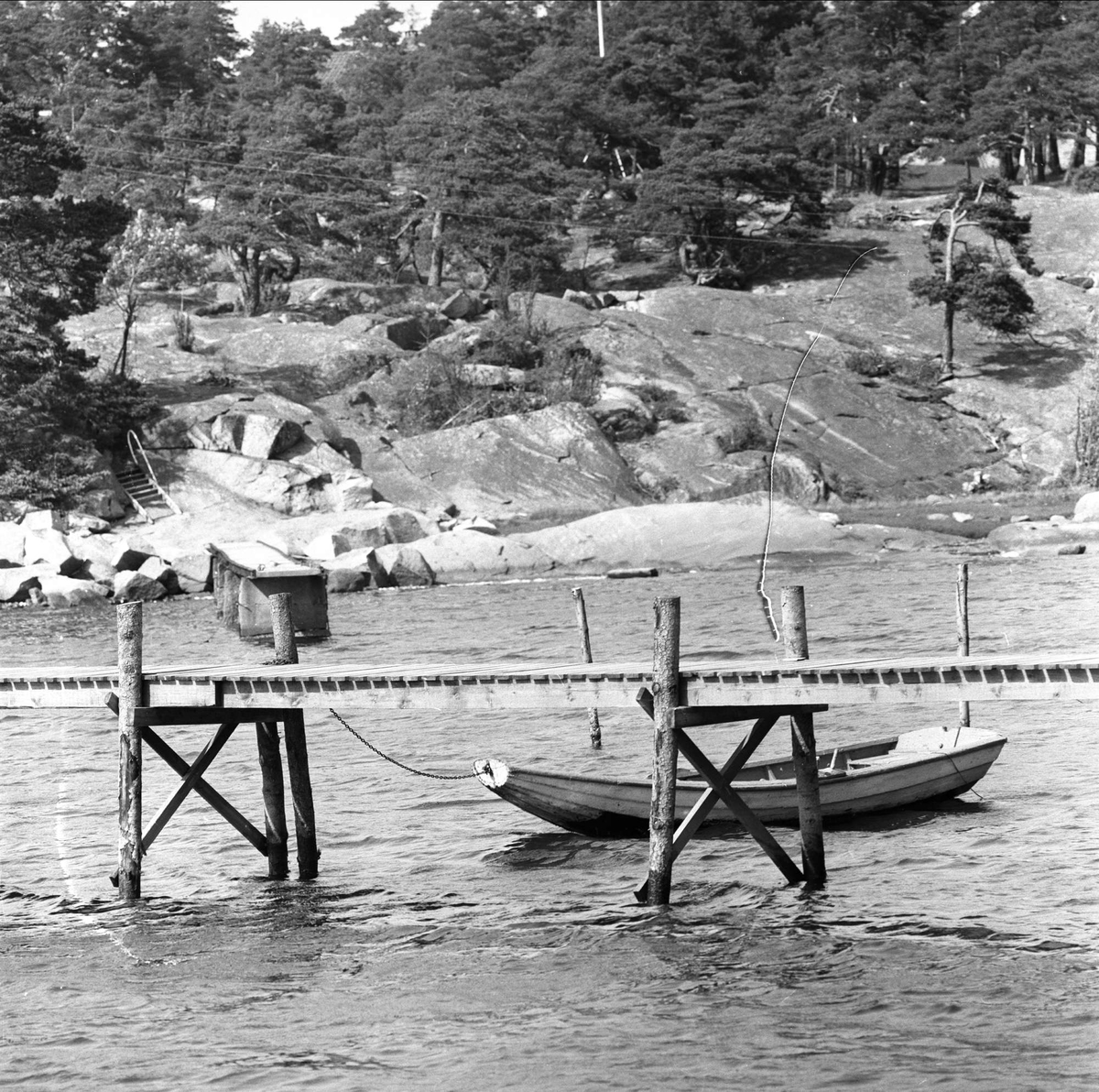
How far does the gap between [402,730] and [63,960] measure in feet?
29.4

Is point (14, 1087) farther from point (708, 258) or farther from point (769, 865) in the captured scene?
point (708, 258)

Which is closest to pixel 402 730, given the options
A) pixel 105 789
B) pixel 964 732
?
pixel 105 789

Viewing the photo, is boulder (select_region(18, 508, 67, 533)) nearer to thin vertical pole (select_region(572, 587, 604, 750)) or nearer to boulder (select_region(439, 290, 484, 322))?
thin vertical pole (select_region(572, 587, 604, 750))

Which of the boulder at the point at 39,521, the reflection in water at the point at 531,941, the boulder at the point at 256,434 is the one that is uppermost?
the boulder at the point at 256,434

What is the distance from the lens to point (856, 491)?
46.6 m

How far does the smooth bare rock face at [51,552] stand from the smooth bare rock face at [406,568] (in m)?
7.10

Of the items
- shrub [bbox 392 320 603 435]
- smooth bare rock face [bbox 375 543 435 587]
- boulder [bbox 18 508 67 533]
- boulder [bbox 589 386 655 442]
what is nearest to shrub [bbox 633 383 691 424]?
boulder [bbox 589 386 655 442]

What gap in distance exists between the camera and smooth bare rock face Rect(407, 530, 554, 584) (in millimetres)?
36594

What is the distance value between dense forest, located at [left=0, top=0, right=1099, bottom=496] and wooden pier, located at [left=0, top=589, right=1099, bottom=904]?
28.3m

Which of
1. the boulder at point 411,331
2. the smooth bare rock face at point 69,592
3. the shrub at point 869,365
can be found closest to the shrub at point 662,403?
the shrub at point 869,365

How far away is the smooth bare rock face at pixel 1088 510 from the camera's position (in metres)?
38.9

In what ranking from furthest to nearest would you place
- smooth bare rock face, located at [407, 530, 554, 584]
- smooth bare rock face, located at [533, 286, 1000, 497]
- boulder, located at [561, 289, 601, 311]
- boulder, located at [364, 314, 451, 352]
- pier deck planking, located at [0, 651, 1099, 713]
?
boulder, located at [561, 289, 601, 311] < boulder, located at [364, 314, 451, 352] < smooth bare rock face, located at [533, 286, 1000, 497] < smooth bare rock face, located at [407, 530, 554, 584] < pier deck planking, located at [0, 651, 1099, 713]

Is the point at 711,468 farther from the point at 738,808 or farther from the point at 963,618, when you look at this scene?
the point at 738,808

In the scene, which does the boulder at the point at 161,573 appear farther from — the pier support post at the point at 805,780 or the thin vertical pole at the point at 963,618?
the pier support post at the point at 805,780
